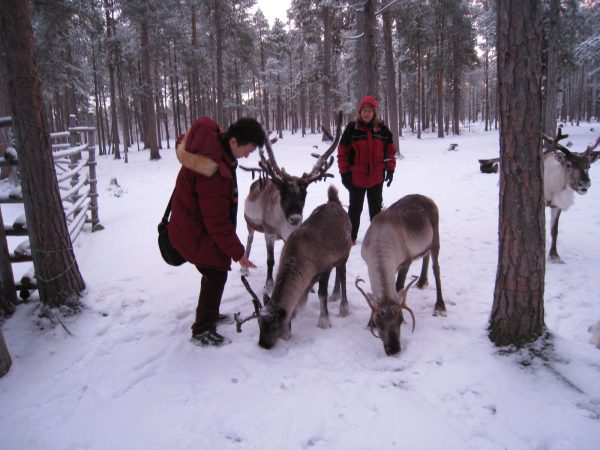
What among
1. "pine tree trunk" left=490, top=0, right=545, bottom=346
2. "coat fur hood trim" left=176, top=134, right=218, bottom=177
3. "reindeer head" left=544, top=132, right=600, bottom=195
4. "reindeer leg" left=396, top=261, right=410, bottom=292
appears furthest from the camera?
"reindeer head" left=544, top=132, right=600, bottom=195

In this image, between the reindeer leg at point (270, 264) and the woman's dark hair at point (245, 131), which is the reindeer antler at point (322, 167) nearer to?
the reindeer leg at point (270, 264)

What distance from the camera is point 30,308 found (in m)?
4.46

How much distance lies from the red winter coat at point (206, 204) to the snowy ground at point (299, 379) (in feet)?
3.49

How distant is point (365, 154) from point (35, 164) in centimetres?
437

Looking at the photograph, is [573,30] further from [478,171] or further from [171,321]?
[171,321]

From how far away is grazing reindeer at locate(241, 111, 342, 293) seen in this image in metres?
5.06

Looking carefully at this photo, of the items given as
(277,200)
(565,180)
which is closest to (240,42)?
(277,200)

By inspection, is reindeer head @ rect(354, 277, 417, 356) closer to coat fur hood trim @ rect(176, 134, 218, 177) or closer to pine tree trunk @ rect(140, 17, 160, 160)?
coat fur hood trim @ rect(176, 134, 218, 177)

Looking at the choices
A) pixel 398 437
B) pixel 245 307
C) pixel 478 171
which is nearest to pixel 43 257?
pixel 245 307

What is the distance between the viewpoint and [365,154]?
6031mm

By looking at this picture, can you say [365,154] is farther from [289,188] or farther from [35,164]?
[35,164]

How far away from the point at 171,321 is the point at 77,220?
3461mm

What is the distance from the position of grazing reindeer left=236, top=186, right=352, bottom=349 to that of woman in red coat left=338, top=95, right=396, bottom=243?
1.35 m

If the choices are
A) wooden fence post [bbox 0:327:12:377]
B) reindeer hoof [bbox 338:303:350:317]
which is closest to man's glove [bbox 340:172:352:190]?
reindeer hoof [bbox 338:303:350:317]
